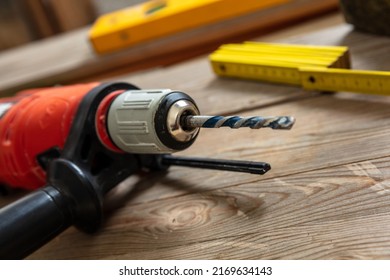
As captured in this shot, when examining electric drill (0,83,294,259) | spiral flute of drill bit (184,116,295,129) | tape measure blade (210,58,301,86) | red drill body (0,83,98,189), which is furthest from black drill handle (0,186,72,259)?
tape measure blade (210,58,301,86)

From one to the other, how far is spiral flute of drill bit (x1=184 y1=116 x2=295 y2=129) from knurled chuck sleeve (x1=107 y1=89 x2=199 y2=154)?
0.7 inches

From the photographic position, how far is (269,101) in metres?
0.92

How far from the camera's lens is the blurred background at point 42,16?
2.06 m

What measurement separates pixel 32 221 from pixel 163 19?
76 centimetres

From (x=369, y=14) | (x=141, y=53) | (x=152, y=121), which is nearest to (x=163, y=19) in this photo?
(x=141, y=53)

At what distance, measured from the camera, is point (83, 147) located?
0.76 m

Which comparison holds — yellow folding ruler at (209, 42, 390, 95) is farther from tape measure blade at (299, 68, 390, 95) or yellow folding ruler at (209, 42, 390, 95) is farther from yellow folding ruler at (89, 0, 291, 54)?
yellow folding ruler at (89, 0, 291, 54)

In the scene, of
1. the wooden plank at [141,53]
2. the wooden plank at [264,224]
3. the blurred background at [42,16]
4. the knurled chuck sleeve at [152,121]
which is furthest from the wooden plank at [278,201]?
the blurred background at [42,16]

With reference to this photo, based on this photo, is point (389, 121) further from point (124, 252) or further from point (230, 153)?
point (124, 252)

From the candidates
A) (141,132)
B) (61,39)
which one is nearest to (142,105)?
(141,132)

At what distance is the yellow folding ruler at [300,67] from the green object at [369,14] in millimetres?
107

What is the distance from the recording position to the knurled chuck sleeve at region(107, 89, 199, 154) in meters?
0.67

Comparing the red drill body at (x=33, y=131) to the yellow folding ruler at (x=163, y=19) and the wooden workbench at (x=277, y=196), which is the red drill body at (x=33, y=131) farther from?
the yellow folding ruler at (x=163, y=19)

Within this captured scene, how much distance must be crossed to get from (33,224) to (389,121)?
1.78ft
